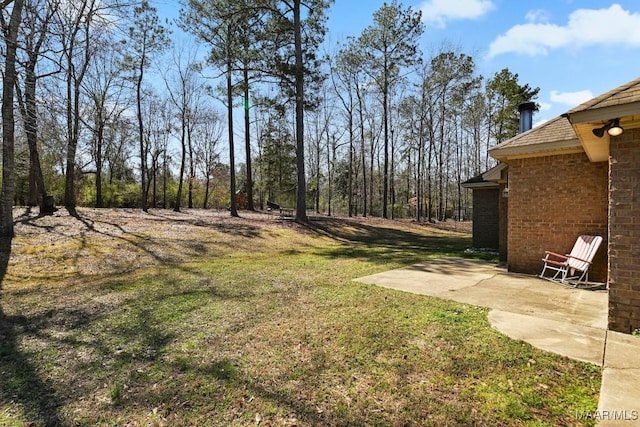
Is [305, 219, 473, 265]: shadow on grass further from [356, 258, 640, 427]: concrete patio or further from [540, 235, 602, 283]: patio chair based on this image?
[540, 235, 602, 283]: patio chair

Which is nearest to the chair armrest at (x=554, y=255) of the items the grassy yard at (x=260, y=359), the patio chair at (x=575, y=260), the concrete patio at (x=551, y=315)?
the patio chair at (x=575, y=260)

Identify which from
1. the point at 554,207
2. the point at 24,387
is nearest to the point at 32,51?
the point at 24,387

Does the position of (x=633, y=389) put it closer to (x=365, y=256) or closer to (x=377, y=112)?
(x=365, y=256)

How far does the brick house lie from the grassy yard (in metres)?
1.53

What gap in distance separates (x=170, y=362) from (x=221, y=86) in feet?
56.1

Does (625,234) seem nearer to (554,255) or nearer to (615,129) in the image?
(615,129)

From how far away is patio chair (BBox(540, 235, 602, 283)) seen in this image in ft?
17.7

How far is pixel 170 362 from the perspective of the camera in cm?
310

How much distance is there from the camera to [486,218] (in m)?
11.4

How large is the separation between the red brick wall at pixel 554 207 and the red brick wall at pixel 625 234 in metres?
2.70

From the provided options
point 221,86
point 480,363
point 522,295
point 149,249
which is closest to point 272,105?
point 221,86

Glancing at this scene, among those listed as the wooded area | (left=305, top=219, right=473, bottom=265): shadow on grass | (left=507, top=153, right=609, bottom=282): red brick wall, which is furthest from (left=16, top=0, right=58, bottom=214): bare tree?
(left=507, top=153, right=609, bottom=282): red brick wall

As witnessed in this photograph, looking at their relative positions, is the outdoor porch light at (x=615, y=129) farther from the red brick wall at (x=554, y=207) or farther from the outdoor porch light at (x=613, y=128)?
the red brick wall at (x=554, y=207)

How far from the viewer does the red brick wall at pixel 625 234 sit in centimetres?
345
